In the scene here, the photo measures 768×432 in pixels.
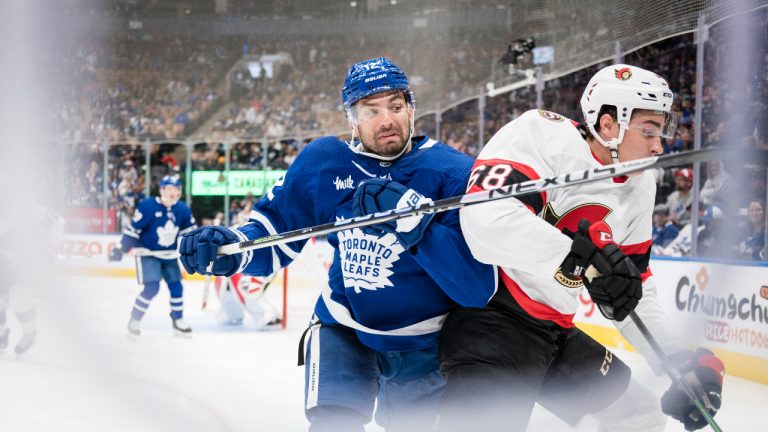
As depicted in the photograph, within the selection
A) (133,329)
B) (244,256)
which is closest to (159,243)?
(133,329)

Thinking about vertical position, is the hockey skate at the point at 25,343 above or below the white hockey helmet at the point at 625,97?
below

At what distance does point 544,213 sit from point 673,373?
0.41 meters

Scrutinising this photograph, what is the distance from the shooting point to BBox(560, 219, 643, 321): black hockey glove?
133 cm

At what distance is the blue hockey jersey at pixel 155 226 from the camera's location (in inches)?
225

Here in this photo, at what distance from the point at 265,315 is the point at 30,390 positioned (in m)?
2.24

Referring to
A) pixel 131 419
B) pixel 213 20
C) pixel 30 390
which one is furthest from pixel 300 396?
pixel 213 20

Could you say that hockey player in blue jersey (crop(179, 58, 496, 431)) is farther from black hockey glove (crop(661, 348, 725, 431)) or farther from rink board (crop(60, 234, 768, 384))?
rink board (crop(60, 234, 768, 384))

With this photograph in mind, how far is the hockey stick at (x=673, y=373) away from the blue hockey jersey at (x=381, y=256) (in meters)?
0.33

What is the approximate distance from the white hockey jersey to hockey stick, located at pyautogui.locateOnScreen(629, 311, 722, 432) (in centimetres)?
4

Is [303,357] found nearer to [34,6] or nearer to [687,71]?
[687,71]

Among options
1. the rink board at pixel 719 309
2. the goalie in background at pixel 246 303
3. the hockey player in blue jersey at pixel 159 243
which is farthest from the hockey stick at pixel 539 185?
the hockey player in blue jersey at pixel 159 243

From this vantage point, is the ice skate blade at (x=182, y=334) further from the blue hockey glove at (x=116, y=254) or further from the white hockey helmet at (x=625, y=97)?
the white hockey helmet at (x=625, y=97)

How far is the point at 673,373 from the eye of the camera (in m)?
1.67

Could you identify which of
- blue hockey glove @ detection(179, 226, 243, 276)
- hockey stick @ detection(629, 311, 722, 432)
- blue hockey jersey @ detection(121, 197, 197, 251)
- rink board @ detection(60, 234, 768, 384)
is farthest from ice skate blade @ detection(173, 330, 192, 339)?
hockey stick @ detection(629, 311, 722, 432)
